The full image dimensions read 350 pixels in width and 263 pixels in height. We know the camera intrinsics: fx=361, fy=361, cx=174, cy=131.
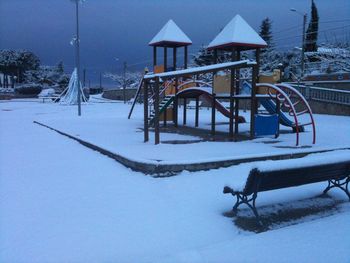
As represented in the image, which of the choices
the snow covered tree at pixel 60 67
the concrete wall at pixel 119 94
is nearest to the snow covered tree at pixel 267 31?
the concrete wall at pixel 119 94

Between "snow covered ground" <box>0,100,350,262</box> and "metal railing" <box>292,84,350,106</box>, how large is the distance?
16.3 metres

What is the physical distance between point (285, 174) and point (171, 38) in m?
12.8

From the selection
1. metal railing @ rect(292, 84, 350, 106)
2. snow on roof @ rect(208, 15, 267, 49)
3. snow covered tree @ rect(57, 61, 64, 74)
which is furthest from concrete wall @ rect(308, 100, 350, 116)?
snow covered tree @ rect(57, 61, 64, 74)

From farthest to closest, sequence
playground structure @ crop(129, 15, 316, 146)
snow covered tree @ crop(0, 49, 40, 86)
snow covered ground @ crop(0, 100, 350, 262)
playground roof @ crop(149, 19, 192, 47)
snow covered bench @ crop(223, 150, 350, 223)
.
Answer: snow covered tree @ crop(0, 49, 40, 86), playground roof @ crop(149, 19, 192, 47), playground structure @ crop(129, 15, 316, 146), snow covered bench @ crop(223, 150, 350, 223), snow covered ground @ crop(0, 100, 350, 262)

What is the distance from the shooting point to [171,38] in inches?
654

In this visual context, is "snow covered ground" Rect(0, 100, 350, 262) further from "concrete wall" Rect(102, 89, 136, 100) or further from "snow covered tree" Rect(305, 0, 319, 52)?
"concrete wall" Rect(102, 89, 136, 100)

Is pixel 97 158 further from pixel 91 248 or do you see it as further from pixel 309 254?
pixel 309 254

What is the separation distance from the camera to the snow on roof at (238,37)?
41.6ft

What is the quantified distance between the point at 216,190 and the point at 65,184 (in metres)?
2.68

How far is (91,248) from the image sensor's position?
3986 millimetres

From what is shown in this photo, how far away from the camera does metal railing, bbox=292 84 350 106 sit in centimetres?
2125

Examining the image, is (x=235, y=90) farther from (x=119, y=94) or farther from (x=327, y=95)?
(x=119, y=94)

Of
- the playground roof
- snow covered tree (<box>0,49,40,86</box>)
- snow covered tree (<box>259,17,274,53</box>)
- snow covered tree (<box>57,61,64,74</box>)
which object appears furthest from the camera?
snow covered tree (<box>57,61,64,74</box>)

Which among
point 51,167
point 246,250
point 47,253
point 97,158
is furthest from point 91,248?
point 97,158
